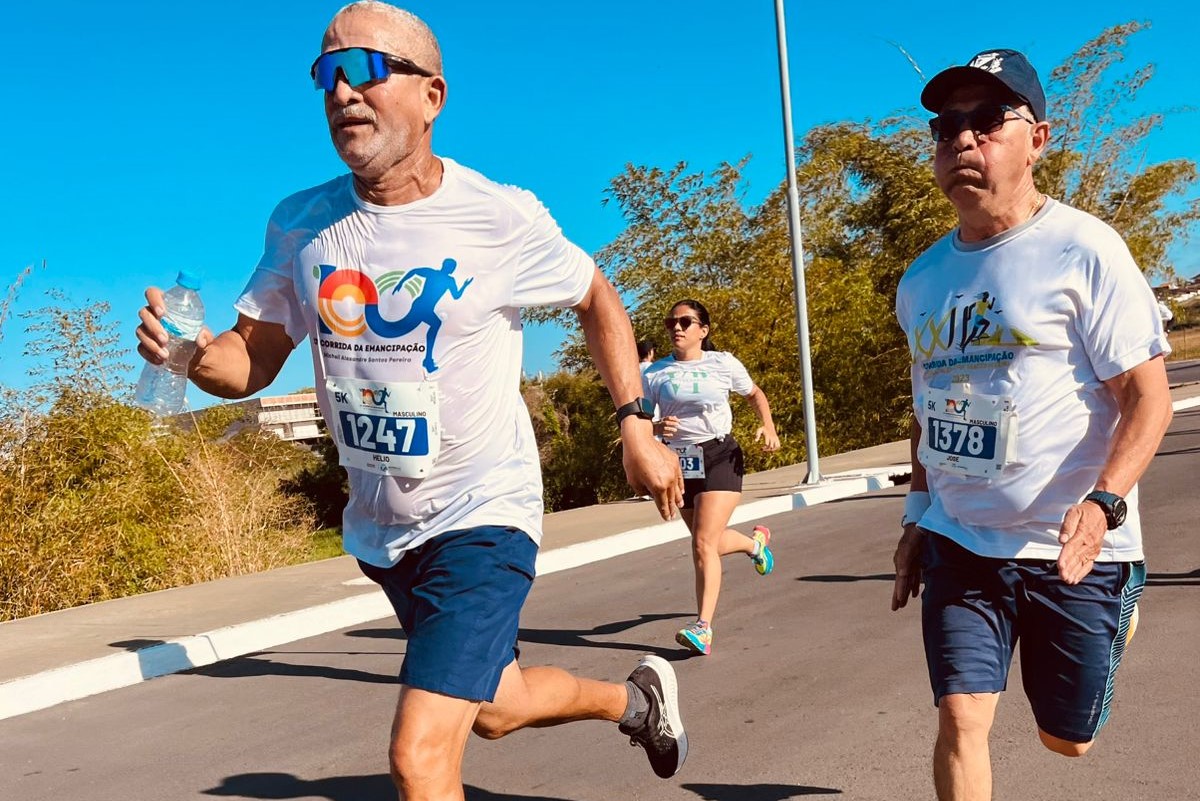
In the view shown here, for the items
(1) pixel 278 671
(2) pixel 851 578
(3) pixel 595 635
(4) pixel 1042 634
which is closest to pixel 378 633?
(1) pixel 278 671

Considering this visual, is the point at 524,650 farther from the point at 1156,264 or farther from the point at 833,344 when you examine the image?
the point at 1156,264

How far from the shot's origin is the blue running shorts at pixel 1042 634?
300 centimetres

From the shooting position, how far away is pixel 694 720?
530 cm

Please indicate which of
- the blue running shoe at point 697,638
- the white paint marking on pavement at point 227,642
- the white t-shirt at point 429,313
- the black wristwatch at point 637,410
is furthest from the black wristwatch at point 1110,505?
the blue running shoe at point 697,638

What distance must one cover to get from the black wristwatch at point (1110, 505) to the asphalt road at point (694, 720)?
4.99 ft

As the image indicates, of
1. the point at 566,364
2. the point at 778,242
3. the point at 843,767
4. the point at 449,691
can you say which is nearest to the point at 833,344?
the point at 778,242

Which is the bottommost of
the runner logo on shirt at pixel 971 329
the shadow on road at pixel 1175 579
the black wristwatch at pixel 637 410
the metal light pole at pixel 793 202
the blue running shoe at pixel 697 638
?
the blue running shoe at pixel 697 638

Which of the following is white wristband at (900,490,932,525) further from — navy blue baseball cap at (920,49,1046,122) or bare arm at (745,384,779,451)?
bare arm at (745,384,779,451)

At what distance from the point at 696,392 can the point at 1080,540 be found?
4.70 metres

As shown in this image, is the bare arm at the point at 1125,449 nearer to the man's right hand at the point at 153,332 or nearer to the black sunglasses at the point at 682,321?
the man's right hand at the point at 153,332

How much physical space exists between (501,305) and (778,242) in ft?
83.5

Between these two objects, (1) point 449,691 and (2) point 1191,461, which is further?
(2) point 1191,461

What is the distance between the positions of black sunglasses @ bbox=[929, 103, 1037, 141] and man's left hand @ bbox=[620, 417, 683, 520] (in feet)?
3.58

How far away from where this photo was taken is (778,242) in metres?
28.2
